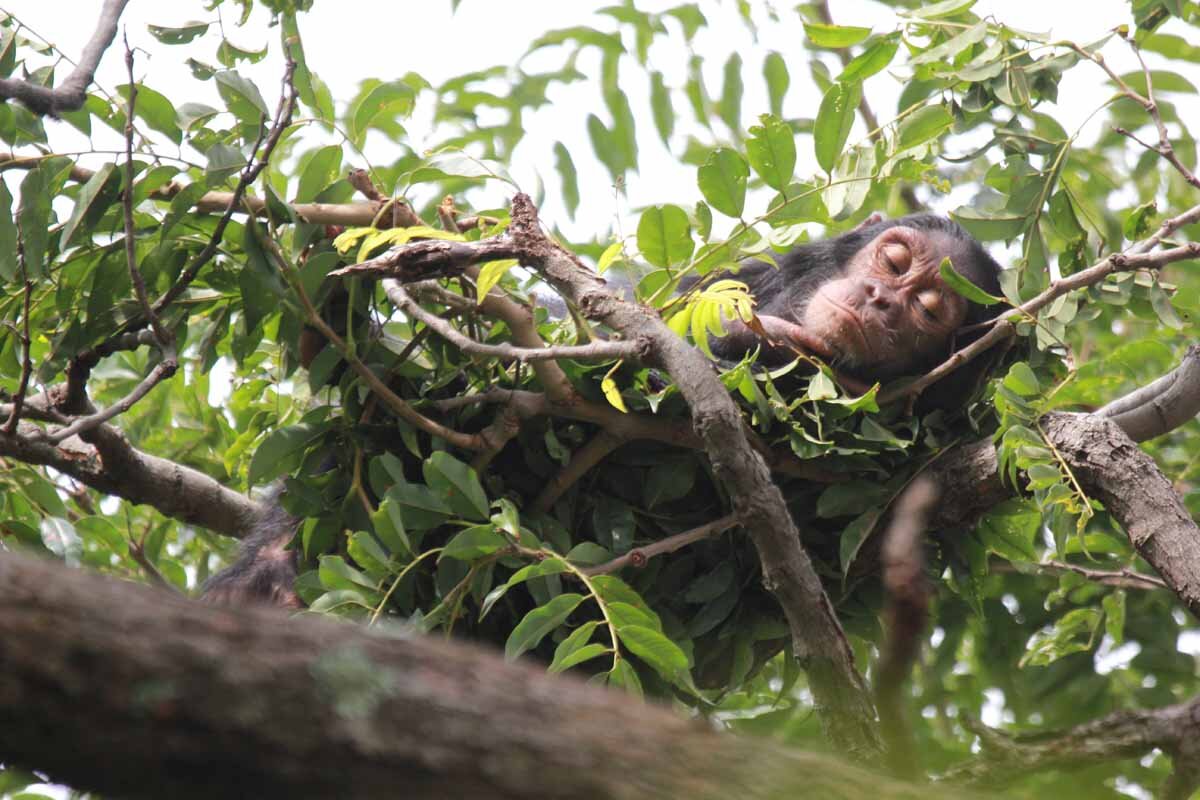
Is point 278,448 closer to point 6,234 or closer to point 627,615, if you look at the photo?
point 6,234

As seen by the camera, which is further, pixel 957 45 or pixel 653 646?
pixel 957 45

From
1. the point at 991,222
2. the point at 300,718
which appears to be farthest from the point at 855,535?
the point at 300,718

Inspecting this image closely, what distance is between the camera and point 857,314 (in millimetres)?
3666

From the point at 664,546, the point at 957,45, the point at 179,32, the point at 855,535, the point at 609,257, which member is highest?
the point at 179,32

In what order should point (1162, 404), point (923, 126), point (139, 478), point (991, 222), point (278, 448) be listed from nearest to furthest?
point (1162, 404), point (278, 448), point (923, 126), point (991, 222), point (139, 478)

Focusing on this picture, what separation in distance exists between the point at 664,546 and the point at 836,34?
1.30 metres

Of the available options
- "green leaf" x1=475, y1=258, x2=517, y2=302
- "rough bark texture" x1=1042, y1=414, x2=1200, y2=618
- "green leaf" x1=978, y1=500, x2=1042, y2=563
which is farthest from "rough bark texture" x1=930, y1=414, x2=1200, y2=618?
"green leaf" x1=475, y1=258, x2=517, y2=302

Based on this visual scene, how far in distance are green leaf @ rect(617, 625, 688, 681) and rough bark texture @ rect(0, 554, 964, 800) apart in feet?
4.88

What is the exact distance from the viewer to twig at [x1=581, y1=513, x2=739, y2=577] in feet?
9.02

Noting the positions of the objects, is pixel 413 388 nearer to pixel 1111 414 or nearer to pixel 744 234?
pixel 744 234

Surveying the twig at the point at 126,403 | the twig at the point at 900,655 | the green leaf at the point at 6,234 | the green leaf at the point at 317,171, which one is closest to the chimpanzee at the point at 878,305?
the green leaf at the point at 317,171

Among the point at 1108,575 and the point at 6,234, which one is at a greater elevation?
the point at 6,234

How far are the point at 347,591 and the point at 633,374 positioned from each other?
2.61 feet

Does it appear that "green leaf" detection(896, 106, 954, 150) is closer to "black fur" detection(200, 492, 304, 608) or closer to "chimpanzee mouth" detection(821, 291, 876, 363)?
"chimpanzee mouth" detection(821, 291, 876, 363)
